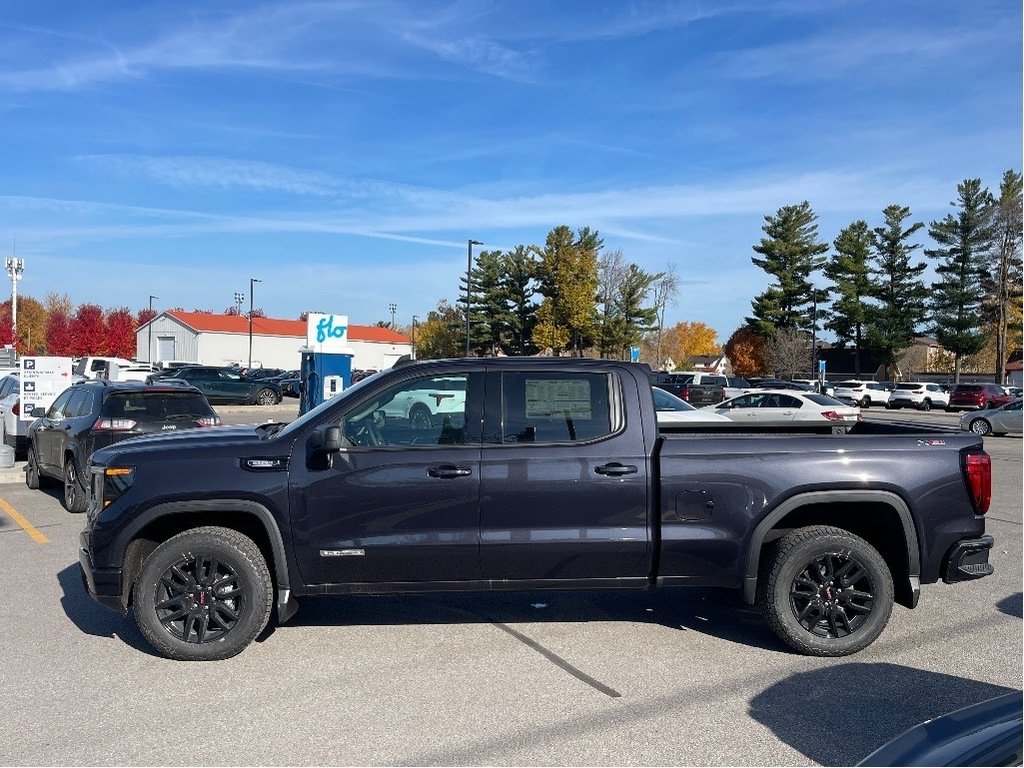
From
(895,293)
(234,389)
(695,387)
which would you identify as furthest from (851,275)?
(234,389)

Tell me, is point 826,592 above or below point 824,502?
below

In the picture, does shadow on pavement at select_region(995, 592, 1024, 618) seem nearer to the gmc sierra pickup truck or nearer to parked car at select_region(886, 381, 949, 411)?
the gmc sierra pickup truck

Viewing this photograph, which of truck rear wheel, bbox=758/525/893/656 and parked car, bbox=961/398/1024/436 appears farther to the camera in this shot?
parked car, bbox=961/398/1024/436

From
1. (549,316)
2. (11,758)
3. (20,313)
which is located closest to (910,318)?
(549,316)

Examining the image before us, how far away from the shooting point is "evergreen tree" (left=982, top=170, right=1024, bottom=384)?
2415 inches

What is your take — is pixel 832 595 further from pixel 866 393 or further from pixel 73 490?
pixel 866 393

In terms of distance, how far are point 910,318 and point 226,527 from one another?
68.8 meters

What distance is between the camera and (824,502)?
5418 mm

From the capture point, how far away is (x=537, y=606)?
646 centimetres

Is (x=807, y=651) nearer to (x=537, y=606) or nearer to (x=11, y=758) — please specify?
(x=537, y=606)

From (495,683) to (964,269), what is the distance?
67226 millimetres

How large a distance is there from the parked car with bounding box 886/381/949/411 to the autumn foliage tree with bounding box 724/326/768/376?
27202 mm

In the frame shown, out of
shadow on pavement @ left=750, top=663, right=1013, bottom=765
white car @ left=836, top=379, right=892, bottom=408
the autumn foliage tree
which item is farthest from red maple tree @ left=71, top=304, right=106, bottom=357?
shadow on pavement @ left=750, top=663, right=1013, bottom=765

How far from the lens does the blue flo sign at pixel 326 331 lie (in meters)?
19.2
